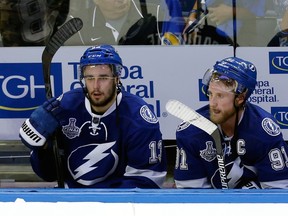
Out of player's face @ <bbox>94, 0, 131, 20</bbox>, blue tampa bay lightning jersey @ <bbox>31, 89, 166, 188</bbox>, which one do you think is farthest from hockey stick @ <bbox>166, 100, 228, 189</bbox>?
player's face @ <bbox>94, 0, 131, 20</bbox>

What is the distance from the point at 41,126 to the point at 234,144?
0.96 metres

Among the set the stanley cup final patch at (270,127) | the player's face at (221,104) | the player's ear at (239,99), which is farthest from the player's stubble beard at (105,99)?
the stanley cup final patch at (270,127)

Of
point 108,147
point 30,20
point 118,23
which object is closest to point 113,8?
point 118,23

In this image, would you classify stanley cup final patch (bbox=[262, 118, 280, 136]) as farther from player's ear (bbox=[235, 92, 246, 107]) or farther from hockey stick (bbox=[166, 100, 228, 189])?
hockey stick (bbox=[166, 100, 228, 189])

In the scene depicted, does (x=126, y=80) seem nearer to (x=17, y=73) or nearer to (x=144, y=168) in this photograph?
(x=17, y=73)

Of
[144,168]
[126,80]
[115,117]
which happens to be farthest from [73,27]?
[126,80]

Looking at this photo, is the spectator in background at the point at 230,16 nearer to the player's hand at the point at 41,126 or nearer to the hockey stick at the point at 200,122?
the player's hand at the point at 41,126

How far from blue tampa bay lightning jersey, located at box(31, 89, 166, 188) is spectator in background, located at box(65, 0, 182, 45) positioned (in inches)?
78.4

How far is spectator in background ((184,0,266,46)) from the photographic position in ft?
19.4

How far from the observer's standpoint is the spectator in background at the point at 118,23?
19.5 ft

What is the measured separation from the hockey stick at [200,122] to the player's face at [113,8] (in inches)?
100

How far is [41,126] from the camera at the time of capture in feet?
12.7

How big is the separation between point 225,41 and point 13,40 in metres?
1.65

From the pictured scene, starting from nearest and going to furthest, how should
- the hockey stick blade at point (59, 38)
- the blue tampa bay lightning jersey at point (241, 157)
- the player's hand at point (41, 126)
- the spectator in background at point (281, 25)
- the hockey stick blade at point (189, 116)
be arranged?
1. the hockey stick blade at point (189, 116)
2. the blue tampa bay lightning jersey at point (241, 157)
3. the player's hand at point (41, 126)
4. the hockey stick blade at point (59, 38)
5. the spectator in background at point (281, 25)
